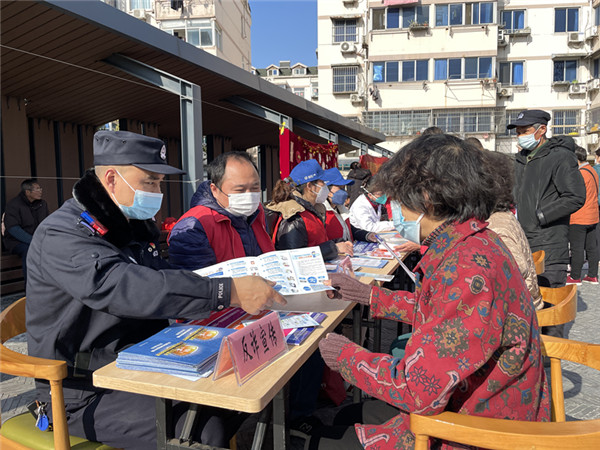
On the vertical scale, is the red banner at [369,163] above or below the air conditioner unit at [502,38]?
below

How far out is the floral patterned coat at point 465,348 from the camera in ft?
3.80

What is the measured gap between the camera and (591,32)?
78.7 ft

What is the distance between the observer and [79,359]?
166cm

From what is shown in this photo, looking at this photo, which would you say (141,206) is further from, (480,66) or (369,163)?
(480,66)

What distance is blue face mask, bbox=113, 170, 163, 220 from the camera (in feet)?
6.25

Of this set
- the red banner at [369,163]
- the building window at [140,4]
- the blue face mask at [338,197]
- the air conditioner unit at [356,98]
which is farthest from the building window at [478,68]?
the blue face mask at [338,197]

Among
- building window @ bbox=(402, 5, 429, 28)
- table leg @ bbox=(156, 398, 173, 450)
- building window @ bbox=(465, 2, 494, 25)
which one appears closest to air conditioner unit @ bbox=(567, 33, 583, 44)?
building window @ bbox=(465, 2, 494, 25)

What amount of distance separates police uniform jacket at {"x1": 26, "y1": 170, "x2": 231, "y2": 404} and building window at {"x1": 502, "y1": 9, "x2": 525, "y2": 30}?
29306 mm

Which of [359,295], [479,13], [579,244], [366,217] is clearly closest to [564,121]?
[479,13]

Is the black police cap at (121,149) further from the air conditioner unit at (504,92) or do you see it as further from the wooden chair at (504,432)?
the air conditioner unit at (504,92)

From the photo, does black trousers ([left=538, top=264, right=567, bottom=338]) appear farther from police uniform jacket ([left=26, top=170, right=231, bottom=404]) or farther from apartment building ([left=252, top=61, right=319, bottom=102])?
apartment building ([left=252, top=61, right=319, bottom=102])

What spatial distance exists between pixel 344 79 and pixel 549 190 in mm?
25881

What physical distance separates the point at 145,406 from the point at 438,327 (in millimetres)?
1128

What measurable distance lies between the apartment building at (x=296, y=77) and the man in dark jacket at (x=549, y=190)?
38662mm
